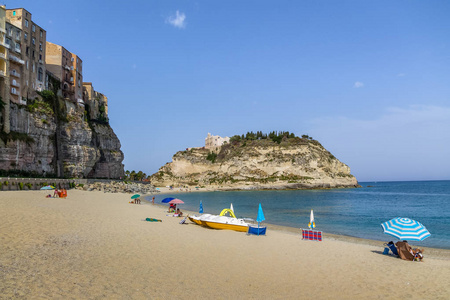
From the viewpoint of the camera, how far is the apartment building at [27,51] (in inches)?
1864

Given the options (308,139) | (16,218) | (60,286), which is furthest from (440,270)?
(308,139)

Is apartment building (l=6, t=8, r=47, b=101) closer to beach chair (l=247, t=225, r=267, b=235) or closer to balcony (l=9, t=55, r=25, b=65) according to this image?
balcony (l=9, t=55, r=25, b=65)

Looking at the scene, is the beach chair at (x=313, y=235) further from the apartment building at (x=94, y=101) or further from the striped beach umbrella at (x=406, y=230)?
the apartment building at (x=94, y=101)

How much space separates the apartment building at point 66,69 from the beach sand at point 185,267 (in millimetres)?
56019

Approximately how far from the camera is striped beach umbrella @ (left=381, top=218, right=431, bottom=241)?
1295 centimetres

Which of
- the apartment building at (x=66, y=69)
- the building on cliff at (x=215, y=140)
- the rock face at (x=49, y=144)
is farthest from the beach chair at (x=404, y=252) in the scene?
the building on cliff at (x=215, y=140)

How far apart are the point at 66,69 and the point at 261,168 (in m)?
69.8

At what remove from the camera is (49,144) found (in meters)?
51.6

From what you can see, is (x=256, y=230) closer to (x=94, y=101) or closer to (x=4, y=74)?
(x=4, y=74)

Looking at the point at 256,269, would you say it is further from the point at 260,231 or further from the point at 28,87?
the point at 28,87

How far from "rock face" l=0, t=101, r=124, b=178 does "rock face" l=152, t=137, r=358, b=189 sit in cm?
4743

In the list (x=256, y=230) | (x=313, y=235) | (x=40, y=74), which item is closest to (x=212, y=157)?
(x=40, y=74)

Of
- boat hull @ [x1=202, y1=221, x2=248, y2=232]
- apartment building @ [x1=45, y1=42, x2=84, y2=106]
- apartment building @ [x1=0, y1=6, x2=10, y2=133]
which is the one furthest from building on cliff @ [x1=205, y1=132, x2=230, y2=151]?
boat hull @ [x1=202, y1=221, x2=248, y2=232]

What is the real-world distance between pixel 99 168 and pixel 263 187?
53978mm
